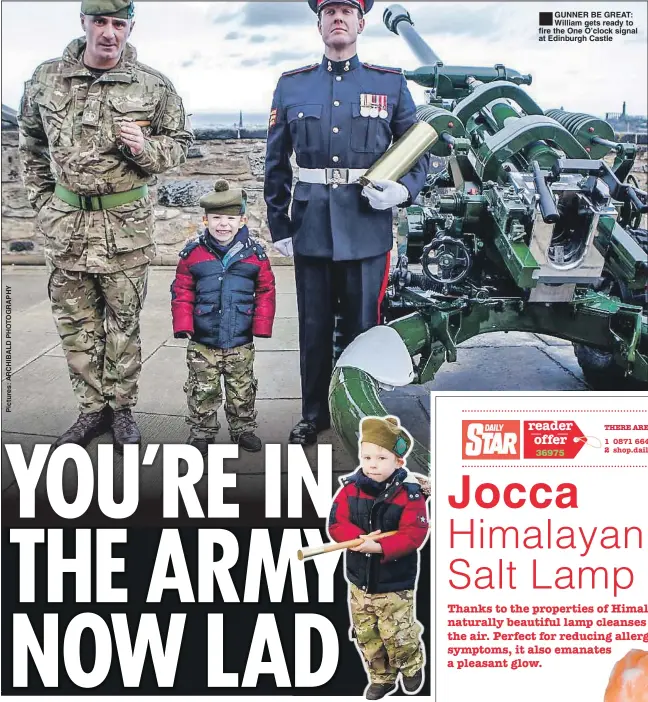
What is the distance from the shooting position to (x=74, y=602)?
2.23 metres

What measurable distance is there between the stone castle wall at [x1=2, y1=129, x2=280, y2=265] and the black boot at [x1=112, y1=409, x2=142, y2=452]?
4.46 ft

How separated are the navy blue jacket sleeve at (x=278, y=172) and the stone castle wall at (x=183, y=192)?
1330 millimetres

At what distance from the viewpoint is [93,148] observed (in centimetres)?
245

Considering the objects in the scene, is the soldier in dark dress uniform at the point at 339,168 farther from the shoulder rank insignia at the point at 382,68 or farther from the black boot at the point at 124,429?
the black boot at the point at 124,429

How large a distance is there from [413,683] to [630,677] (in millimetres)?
560

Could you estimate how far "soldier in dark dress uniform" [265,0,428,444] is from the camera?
2.48m

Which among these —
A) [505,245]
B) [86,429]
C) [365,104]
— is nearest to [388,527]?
[505,245]

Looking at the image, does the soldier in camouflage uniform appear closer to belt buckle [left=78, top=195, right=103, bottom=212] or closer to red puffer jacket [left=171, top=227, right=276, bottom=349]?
belt buckle [left=78, top=195, right=103, bottom=212]

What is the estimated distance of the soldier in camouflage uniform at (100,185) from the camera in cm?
242

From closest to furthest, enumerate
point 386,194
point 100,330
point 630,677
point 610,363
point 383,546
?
1. point 383,546
2. point 630,677
3. point 386,194
4. point 100,330
5. point 610,363

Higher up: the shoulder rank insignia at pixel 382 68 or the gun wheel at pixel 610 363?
the shoulder rank insignia at pixel 382 68

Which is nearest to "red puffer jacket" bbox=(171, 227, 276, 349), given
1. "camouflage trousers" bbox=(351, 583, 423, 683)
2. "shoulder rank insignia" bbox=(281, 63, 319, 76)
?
"shoulder rank insignia" bbox=(281, 63, 319, 76)

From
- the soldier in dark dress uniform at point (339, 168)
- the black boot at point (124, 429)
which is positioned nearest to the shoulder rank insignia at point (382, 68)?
the soldier in dark dress uniform at point (339, 168)

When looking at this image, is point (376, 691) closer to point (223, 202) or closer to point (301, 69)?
point (223, 202)
